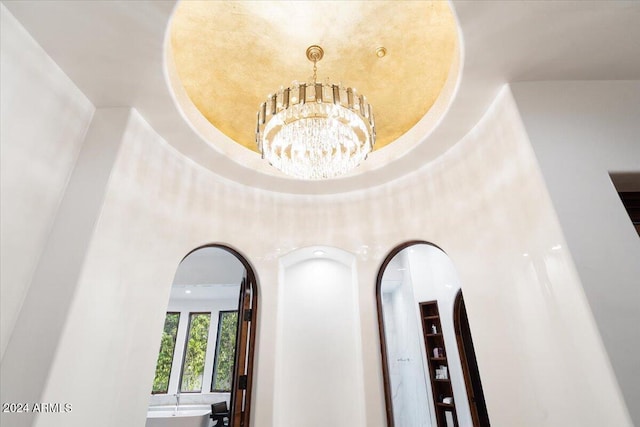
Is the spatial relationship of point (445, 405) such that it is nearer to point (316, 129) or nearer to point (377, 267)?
point (377, 267)

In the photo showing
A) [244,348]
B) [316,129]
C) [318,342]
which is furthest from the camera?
[318,342]

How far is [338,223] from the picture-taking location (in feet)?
11.7

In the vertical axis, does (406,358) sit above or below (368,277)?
below

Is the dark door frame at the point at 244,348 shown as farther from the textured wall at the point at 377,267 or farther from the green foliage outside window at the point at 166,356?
the green foliage outside window at the point at 166,356

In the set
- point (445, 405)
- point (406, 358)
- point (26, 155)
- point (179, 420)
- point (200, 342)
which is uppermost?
point (26, 155)

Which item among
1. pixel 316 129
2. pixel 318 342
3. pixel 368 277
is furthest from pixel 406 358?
pixel 316 129

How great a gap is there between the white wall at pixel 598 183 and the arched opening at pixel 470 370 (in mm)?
2342

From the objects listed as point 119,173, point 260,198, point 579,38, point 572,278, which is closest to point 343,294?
point 260,198

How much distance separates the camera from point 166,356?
6645 mm

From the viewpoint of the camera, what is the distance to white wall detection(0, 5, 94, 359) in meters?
1.63

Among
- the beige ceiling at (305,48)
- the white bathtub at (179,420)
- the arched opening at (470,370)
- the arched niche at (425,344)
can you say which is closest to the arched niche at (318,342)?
the arched niche at (425,344)

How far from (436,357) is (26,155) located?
5.70 m

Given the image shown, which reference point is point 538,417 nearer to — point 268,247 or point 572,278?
point 572,278

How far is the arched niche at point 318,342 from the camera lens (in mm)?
3186
